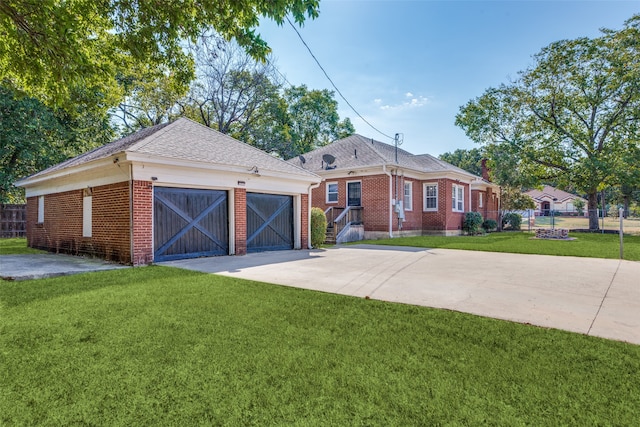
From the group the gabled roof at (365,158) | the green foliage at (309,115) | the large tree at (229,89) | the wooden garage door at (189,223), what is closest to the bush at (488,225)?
the gabled roof at (365,158)

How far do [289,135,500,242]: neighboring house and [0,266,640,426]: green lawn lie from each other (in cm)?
1205

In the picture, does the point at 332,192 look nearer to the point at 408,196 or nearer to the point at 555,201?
the point at 408,196

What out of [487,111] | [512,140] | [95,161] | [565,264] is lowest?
[565,264]

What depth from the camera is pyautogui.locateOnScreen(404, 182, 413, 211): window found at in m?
18.9

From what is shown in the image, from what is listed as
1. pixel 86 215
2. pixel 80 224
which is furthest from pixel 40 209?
pixel 86 215

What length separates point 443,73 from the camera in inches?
613

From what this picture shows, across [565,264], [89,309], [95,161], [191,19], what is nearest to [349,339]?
[89,309]

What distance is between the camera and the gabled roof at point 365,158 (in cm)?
1809

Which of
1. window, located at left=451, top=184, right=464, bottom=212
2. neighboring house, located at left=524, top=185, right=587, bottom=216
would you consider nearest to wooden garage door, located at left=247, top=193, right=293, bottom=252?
window, located at left=451, top=184, right=464, bottom=212

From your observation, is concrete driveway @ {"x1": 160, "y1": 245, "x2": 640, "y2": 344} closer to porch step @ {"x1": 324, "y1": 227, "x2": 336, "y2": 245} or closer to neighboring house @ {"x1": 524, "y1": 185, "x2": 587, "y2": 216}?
porch step @ {"x1": 324, "y1": 227, "x2": 336, "y2": 245}

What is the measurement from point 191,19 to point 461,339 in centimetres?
768

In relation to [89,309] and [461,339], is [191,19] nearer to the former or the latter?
[89,309]

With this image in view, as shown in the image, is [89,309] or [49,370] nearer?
[49,370]

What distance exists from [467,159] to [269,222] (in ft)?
191
